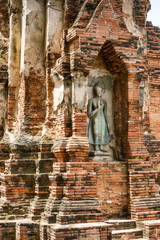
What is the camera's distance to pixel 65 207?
853 centimetres

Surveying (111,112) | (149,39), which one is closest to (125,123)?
(111,112)

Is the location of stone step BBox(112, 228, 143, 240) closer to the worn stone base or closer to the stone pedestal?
the worn stone base

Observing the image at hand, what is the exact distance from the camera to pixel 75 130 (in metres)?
9.06

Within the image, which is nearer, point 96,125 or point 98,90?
point 96,125

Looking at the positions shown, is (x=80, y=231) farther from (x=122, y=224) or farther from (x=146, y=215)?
(x=146, y=215)

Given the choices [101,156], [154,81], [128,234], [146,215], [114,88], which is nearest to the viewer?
[128,234]

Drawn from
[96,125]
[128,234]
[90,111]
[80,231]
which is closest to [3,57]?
[90,111]

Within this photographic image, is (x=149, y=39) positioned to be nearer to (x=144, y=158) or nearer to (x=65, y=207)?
(x=144, y=158)

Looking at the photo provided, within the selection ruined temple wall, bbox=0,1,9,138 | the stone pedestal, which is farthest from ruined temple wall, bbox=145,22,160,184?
ruined temple wall, bbox=0,1,9,138

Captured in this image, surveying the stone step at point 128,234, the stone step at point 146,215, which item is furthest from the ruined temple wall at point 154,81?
the stone step at point 128,234

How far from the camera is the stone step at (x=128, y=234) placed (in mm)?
8688

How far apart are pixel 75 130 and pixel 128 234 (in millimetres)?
2595

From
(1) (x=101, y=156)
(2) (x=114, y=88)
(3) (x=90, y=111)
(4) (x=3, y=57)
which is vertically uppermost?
(4) (x=3, y=57)

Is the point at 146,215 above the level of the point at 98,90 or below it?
below
